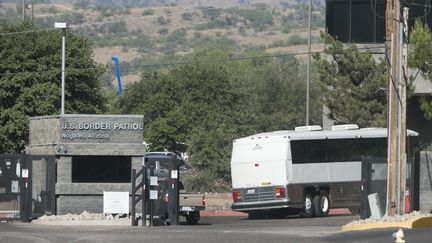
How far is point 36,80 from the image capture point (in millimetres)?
62031

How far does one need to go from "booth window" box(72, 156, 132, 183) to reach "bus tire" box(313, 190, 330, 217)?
23.5 ft

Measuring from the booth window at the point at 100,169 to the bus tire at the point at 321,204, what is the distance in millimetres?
7167

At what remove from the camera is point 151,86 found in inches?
3669

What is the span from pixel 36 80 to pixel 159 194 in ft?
83.8

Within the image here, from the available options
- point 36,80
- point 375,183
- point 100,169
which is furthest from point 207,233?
point 36,80

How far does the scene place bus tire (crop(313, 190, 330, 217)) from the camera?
142 feet

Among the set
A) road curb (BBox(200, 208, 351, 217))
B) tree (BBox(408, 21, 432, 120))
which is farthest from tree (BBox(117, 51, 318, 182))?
tree (BBox(408, 21, 432, 120))

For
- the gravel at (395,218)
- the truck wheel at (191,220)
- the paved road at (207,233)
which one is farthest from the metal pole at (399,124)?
the truck wheel at (191,220)

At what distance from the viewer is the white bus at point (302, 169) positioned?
43.3m

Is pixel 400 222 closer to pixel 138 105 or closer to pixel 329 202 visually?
pixel 329 202

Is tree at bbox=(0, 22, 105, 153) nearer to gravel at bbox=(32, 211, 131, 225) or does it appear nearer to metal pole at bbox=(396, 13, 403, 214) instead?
gravel at bbox=(32, 211, 131, 225)

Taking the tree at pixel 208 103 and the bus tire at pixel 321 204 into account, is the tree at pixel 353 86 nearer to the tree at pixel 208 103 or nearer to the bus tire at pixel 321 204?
the bus tire at pixel 321 204

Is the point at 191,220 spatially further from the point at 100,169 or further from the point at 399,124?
the point at 399,124

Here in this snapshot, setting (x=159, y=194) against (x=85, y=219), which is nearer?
(x=159, y=194)
